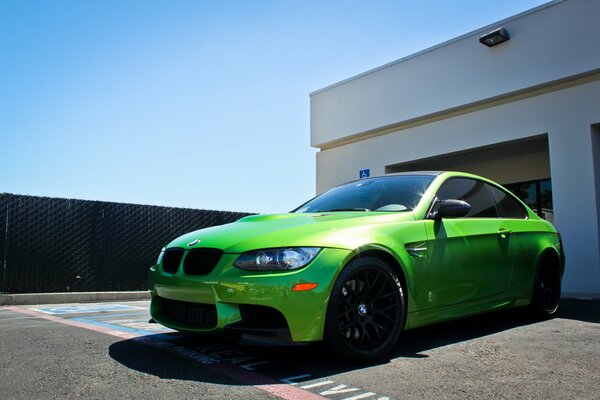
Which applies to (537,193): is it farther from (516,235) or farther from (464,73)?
(516,235)

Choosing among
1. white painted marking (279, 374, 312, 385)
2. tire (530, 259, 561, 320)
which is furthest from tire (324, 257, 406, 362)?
tire (530, 259, 561, 320)

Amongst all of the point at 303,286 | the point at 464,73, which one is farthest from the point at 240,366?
the point at 464,73

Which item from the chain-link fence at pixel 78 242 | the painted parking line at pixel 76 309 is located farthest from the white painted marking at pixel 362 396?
the chain-link fence at pixel 78 242

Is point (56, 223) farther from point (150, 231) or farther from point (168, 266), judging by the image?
point (168, 266)

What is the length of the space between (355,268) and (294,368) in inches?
30.3

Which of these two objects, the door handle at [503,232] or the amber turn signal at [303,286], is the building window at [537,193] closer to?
the door handle at [503,232]

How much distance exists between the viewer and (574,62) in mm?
9328

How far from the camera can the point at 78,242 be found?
35.8ft

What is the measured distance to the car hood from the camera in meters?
3.47

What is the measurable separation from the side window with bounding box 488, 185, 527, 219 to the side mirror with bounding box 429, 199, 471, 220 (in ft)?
3.46

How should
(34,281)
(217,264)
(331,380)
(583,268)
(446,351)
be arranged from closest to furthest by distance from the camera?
(331,380) → (217,264) → (446,351) → (583,268) → (34,281)

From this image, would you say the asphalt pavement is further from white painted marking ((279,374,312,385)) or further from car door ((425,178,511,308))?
car door ((425,178,511,308))

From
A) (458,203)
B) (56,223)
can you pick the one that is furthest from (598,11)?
(56,223)

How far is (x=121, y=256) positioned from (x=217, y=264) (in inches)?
346
